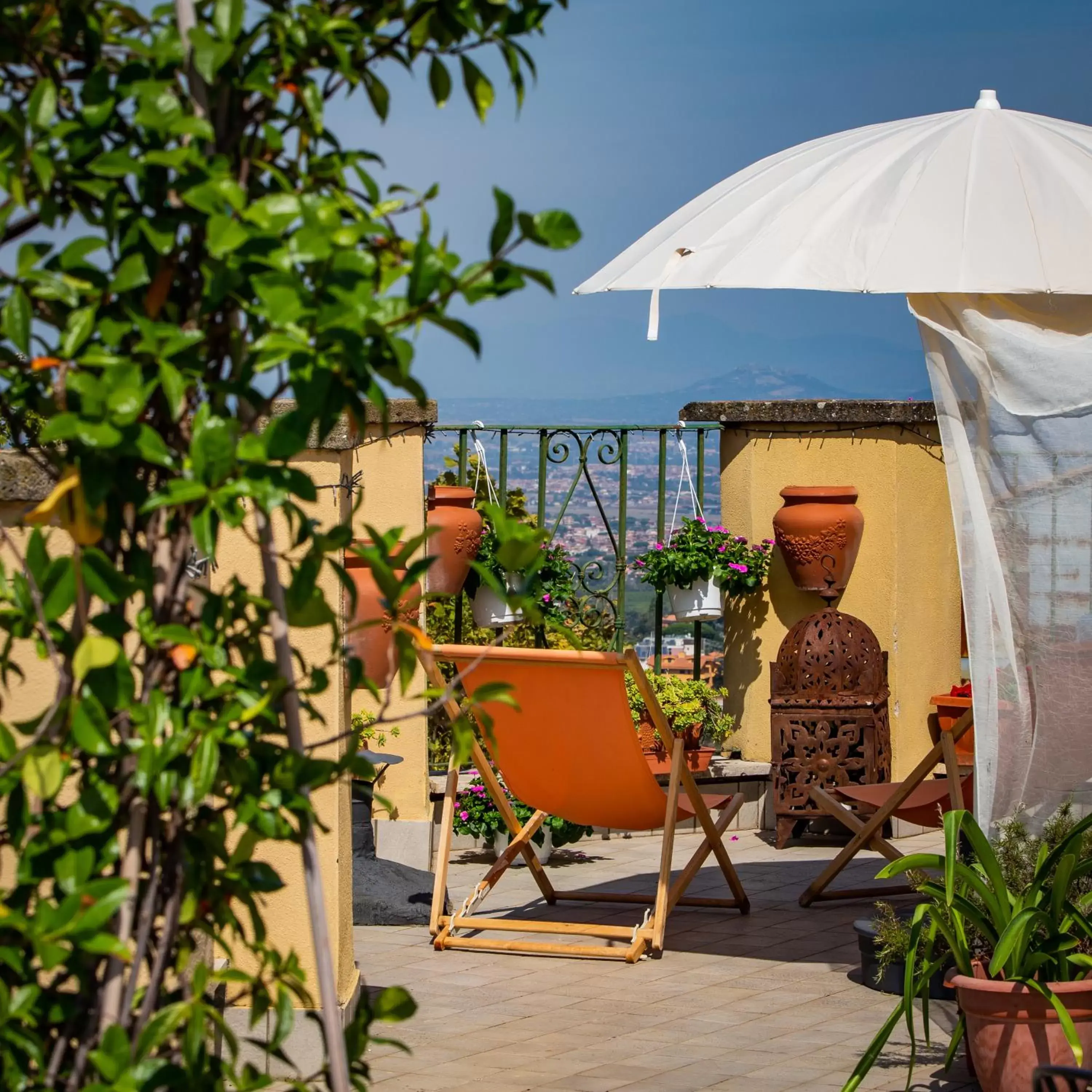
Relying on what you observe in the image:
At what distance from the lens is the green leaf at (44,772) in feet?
4.32

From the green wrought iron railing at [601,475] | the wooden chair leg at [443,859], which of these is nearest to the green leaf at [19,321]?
the wooden chair leg at [443,859]

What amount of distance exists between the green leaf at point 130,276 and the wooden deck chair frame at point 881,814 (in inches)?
134

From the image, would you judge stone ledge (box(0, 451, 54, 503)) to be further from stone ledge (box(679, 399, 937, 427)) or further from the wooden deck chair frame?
stone ledge (box(679, 399, 937, 427))

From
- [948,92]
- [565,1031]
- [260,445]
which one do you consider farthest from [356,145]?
[948,92]

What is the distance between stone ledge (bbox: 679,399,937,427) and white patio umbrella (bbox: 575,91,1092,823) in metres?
2.71

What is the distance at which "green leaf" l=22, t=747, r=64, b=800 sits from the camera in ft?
4.32

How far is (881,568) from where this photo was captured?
21.1 feet

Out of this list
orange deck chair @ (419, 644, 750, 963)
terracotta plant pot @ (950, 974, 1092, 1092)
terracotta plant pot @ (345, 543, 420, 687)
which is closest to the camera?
terracotta plant pot @ (950, 974, 1092, 1092)

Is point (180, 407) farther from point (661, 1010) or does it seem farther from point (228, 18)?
point (661, 1010)

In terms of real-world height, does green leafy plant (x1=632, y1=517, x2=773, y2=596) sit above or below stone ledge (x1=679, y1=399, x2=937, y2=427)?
below

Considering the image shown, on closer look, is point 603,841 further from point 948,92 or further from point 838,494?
point 948,92

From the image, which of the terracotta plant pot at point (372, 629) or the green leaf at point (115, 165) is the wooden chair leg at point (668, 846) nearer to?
the terracotta plant pot at point (372, 629)

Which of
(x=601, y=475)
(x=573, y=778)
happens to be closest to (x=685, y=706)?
(x=601, y=475)

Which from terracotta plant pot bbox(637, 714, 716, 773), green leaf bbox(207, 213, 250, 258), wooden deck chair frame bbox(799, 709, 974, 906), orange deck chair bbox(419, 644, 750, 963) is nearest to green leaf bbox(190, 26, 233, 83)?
green leaf bbox(207, 213, 250, 258)
